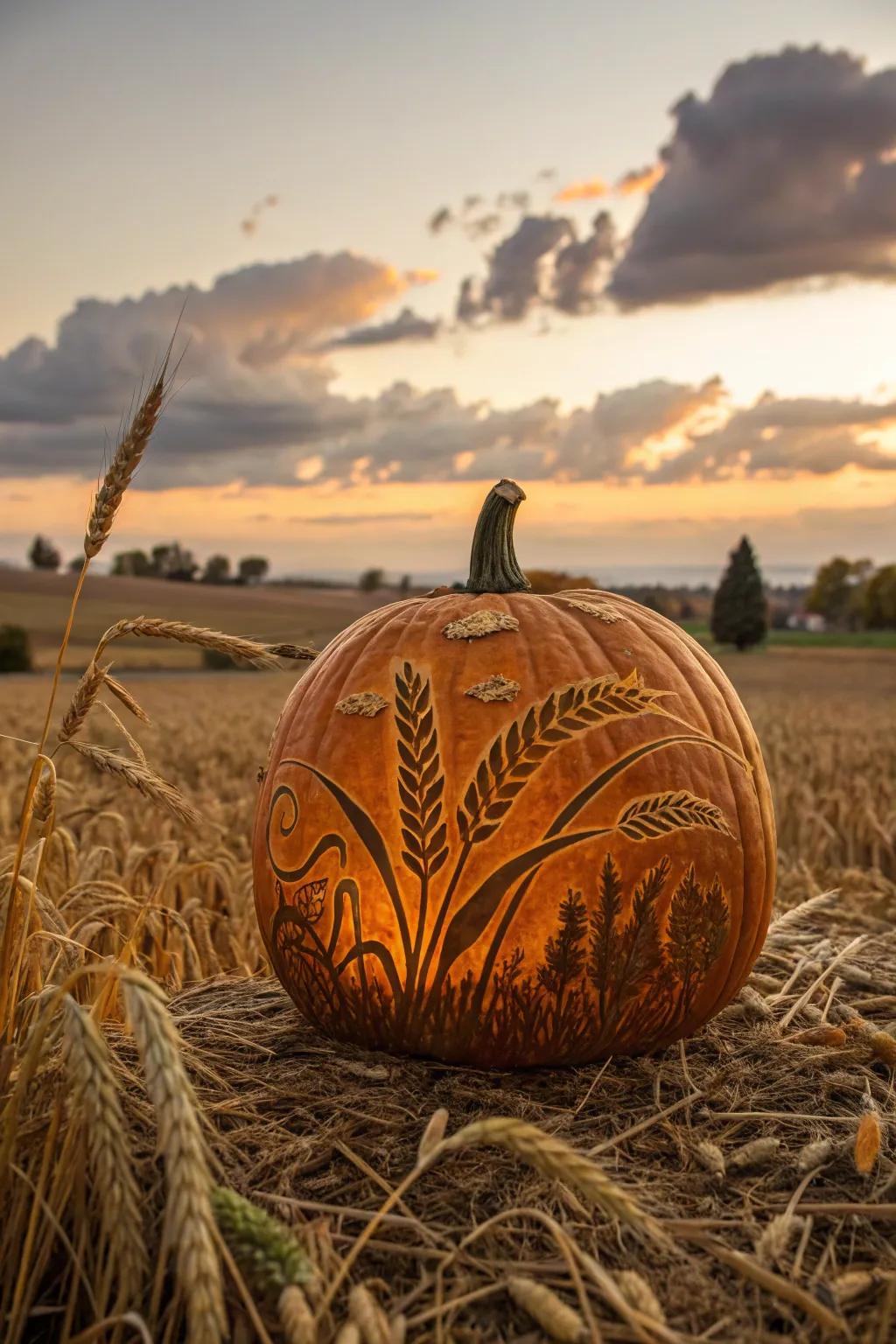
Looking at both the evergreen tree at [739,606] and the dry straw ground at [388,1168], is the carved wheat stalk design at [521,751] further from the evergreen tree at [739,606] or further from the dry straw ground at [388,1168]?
the evergreen tree at [739,606]

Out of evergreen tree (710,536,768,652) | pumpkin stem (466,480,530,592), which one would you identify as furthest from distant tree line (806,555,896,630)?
pumpkin stem (466,480,530,592)

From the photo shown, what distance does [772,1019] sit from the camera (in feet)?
11.5

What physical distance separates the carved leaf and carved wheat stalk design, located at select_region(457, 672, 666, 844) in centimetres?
24

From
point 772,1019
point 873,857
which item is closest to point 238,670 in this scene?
point 873,857

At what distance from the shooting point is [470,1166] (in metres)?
2.38

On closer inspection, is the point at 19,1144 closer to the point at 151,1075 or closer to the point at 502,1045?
the point at 151,1075

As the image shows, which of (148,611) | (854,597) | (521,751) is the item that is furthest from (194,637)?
(854,597)

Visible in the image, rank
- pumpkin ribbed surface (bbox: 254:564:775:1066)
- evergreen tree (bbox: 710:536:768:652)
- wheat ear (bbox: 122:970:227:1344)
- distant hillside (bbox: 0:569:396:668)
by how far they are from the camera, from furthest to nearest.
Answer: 1. evergreen tree (bbox: 710:536:768:652)
2. distant hillside (bbox: 0:569:396:668)
3. pumpkin ribbed surface (bbox: 254:564:775:1066)
4. wheat ear (bbox: 122:970:227:1344)

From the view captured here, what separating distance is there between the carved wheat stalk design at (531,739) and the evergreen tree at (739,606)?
234ft

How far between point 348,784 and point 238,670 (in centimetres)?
4632

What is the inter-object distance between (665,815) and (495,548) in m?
1.06

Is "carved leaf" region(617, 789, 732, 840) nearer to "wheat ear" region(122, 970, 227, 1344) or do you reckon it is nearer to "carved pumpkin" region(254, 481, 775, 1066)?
"carved pumpkin" region(254, 481, 775, 1066)

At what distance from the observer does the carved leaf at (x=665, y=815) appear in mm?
2832

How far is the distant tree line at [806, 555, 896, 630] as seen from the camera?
92.9m
